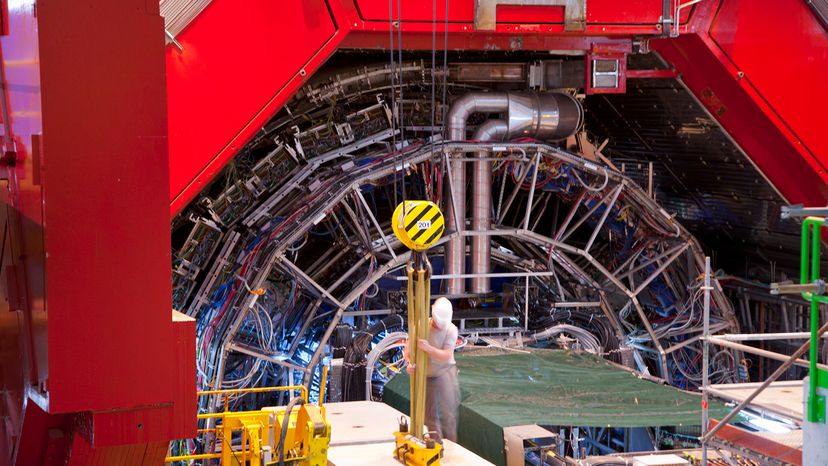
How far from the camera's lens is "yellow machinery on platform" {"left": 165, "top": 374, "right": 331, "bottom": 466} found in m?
6.14

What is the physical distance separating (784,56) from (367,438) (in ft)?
14.9

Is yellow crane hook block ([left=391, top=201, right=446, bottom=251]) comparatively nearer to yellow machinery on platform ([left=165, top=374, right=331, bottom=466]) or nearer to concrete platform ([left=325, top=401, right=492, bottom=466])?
yellow machinery on platform ([left=165, top=374, right=331, bottom=466])

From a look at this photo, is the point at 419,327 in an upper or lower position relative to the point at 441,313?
upper

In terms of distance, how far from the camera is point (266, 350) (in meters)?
9.11

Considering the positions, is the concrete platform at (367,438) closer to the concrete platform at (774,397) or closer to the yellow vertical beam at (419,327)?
the yellow vertical beam at (419,327)

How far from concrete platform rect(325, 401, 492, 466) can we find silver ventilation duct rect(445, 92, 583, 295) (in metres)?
1.95

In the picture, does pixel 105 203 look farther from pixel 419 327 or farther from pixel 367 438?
pixel 367 438

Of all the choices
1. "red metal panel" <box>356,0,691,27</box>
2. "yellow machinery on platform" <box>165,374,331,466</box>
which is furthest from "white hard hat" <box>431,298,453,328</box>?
"red metal panel" <box>356,0,691,27</box>

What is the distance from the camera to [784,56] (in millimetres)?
8688

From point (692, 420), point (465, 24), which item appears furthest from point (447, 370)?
point (465, 24)

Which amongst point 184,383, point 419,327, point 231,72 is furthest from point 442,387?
point 184,383

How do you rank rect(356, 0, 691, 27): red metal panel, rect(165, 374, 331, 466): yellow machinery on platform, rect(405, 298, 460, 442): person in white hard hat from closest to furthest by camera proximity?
rect(165, 374, 331, 466): yellow machinery on platform < rect(405, 298, 460, 442): person in white hard hat < rect(356, 0, 691, 27): red metal panel

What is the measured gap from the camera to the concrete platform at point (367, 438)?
6.45 m

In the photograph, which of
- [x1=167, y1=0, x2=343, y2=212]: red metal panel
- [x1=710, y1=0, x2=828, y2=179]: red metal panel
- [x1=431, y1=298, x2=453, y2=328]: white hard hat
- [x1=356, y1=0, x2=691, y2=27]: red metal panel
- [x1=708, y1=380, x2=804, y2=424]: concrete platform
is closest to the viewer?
[x1=708, y1=380, x2=804, y2=424]: concrete platform
